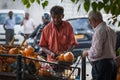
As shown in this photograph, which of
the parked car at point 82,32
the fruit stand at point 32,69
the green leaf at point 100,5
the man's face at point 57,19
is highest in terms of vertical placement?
the green leaf at point 100,5

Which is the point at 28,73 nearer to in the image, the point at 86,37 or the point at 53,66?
the point at 53,66

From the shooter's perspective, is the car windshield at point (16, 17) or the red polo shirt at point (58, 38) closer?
the red polo shirt at point (58, 38)

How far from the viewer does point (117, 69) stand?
7.16 metres

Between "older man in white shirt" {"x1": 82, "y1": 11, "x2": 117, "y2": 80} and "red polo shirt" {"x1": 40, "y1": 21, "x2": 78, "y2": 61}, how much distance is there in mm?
432

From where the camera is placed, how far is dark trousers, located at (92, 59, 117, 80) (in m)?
6.93

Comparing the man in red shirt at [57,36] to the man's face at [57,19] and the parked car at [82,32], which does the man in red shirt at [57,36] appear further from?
the parked car at [82,32]

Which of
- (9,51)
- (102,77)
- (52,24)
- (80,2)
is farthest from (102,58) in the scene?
(80,2)

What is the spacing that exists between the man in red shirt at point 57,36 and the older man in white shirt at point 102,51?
0.43 meters

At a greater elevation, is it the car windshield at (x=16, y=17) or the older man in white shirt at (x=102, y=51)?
the older man in white shirt at (x=102, y=51)

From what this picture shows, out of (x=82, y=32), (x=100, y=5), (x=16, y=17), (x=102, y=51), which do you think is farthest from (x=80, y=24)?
(x=100, y=5)

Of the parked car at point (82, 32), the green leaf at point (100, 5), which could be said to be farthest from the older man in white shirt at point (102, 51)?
the parked car at point (82, 32)

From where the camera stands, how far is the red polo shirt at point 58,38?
7.13 metres

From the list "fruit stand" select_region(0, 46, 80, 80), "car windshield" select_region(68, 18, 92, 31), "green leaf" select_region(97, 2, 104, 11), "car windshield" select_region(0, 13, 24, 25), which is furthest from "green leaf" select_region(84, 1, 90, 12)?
"car windshield" select_region(0, 13, 24, 25)

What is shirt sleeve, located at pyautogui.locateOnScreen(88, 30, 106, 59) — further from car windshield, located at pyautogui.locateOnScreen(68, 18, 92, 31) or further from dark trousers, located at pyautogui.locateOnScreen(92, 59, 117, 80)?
car windshield, located at pyautogui.locateOnScreen(68, 18, 92, 31)
